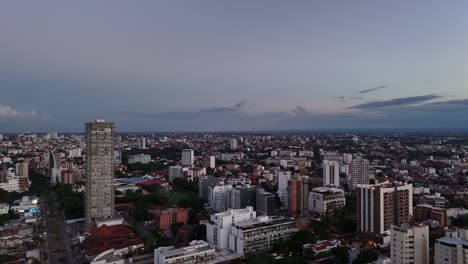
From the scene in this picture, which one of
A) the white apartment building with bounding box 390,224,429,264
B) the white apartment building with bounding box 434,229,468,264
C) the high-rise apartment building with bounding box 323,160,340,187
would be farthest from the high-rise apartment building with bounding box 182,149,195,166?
the white apartment building with bounding box 434,229,468,264

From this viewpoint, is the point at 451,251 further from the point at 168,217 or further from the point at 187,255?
the point at 168,217

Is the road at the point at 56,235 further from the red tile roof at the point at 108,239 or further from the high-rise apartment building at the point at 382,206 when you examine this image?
the high-rise apartment building at the point at 382,206

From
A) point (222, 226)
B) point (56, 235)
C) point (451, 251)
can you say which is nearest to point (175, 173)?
point (56, 235)

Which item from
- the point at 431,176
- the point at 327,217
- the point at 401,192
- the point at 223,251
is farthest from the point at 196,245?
the point at 431,176

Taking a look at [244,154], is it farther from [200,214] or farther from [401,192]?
[401,192]

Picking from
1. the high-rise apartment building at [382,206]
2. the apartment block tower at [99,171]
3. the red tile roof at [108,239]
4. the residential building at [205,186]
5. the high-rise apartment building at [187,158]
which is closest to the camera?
the red tile roof at [108,239]

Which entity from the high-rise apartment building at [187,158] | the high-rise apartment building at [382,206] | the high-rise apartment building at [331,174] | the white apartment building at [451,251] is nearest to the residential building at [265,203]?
the high-rise apartment building at [382,206]

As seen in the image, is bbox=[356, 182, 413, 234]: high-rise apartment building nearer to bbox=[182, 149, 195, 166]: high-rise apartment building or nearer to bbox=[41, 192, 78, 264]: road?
bbox=[41, 192, 78, 264]: road
